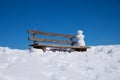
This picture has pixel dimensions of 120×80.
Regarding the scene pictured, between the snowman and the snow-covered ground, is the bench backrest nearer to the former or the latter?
the snowman

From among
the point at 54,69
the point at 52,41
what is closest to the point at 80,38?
the point at 52,41

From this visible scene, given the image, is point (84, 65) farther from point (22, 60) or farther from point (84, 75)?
point (22, 60)

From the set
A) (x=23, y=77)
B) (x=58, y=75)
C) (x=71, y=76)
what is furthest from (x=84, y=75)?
(x=23, y=77)

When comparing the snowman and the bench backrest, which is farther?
the snowman

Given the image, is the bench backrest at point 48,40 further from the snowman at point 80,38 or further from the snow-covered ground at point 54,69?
the snow-covered ground at point 54,69

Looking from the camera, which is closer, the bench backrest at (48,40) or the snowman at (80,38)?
the bench backrest at (48,40)

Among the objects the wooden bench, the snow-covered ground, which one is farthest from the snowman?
the snow-covered ground

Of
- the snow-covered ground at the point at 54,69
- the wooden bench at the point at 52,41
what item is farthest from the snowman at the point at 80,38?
the snow-covered ground at the point at 54,69

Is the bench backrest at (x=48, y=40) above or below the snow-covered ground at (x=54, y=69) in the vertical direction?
above

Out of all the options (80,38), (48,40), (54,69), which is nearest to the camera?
(54,69)

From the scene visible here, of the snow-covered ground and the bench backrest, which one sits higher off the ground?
the bench backrest

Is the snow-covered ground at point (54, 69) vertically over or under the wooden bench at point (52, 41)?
under

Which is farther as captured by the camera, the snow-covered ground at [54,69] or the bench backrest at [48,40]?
the bench backrest at [48,40]

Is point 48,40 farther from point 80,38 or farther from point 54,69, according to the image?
point 54,69
